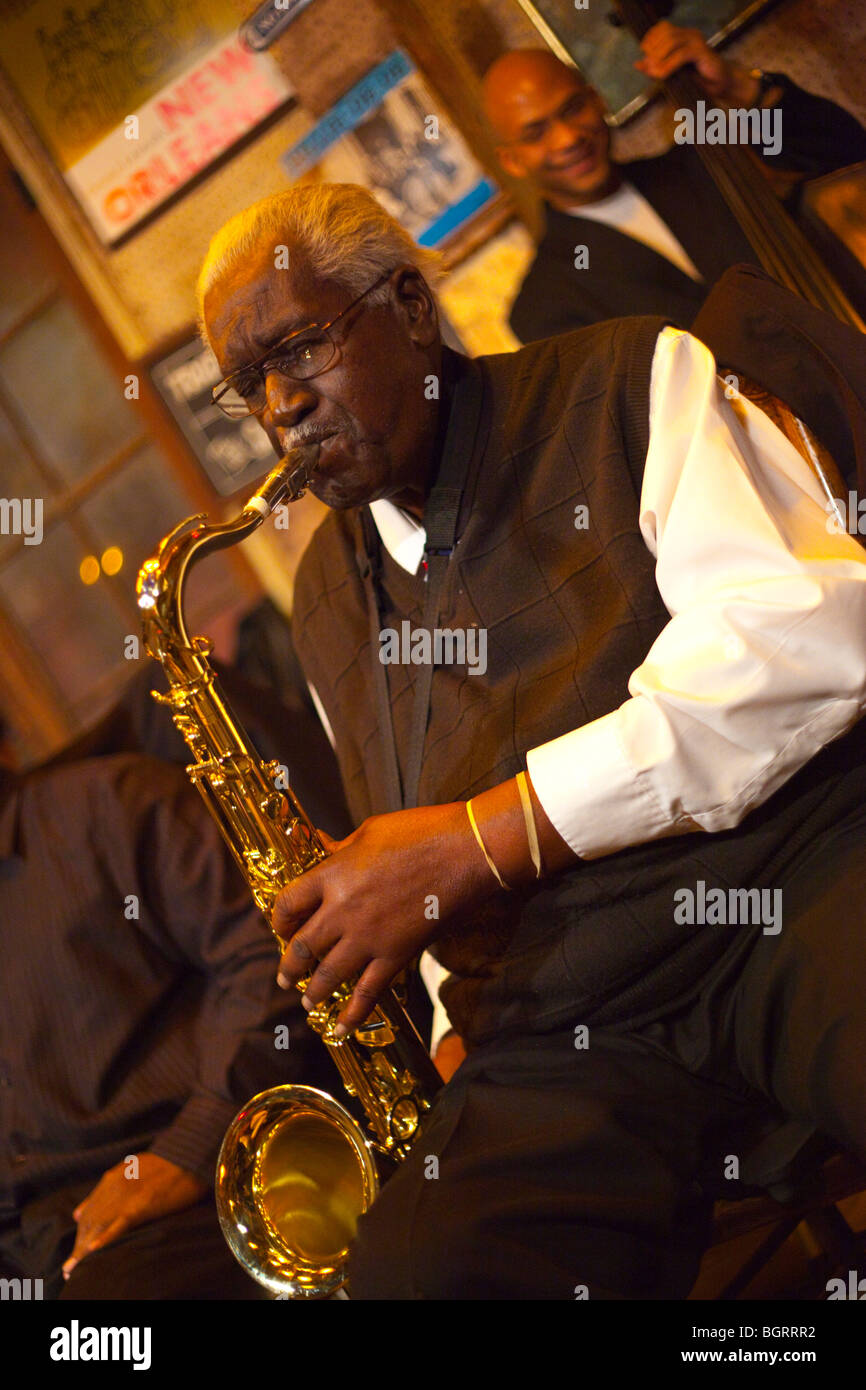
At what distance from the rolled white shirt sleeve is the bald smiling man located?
44.9 inches

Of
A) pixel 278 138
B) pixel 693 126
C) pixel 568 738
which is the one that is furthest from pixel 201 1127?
pixel 278 138

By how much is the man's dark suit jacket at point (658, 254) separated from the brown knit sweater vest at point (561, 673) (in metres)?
0.74

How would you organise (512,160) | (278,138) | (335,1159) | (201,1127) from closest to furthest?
(335,1159), (201,1127), (512,160), (278,138)

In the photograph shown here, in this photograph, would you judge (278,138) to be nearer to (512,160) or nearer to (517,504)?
(512,160)

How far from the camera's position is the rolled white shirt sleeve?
1.41 m

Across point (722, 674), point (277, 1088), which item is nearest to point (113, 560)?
point (277, 1088)

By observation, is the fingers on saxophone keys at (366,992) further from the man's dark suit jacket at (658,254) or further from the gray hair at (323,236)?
the man's dark suit jacket at (658,254)

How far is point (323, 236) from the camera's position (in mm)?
1873

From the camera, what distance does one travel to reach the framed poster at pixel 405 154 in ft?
9.50

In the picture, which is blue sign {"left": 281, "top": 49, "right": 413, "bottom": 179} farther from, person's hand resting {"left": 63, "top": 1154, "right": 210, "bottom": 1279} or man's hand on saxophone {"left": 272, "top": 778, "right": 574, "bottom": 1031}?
person's hand resting {"left": 63, "top": 1154, "right": 210, "bottom": 1279}

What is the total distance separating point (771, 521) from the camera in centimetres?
148

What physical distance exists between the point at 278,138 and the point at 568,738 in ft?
8.14

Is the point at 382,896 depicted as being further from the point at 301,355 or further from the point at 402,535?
the point at 301,355

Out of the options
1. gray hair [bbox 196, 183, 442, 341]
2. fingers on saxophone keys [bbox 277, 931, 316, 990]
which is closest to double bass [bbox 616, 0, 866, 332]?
gray hair [bbox 196, 183, 442, 341]
